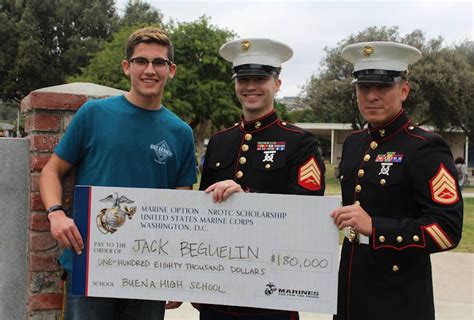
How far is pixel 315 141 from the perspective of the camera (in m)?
2.63

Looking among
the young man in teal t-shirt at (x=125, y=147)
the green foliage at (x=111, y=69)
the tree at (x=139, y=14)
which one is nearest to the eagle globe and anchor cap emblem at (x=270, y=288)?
the young man in teal t-shirt at (x=125, y=147)

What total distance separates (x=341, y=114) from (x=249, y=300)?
82.2 ft

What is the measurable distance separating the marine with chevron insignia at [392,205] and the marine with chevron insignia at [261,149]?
10.5 inches

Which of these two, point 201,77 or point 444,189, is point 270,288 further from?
point 201,77

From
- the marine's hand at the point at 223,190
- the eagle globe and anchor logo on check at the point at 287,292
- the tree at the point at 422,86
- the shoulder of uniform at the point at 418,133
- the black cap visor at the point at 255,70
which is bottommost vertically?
the eagle globe and anchor logo on check at the point at 287,292

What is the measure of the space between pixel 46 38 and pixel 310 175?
106ft

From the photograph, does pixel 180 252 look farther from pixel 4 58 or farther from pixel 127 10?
pixel 127 10

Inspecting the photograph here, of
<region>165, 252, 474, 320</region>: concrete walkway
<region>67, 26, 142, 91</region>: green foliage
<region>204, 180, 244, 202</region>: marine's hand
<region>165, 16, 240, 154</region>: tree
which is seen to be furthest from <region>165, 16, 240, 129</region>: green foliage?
<region>204, 180, 244, 202</region>: marine's hand

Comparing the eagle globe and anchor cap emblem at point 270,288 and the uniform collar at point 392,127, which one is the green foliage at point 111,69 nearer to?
the uniform collar at point 392,127

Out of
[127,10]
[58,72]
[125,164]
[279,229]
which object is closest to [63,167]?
[125,164]

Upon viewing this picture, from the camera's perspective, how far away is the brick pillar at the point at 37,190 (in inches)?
109

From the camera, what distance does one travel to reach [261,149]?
8.82 feet

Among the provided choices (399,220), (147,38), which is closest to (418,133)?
(399,220)

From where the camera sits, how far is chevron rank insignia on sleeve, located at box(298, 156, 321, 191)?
249cm
